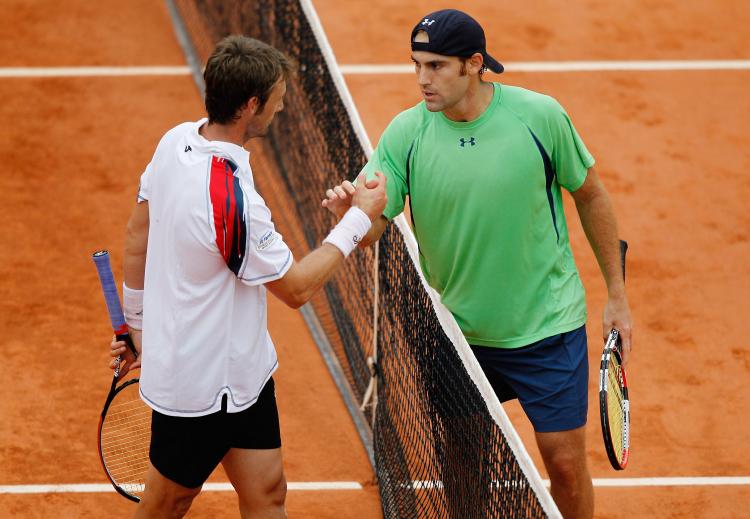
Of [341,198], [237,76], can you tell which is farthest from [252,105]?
[341,198]

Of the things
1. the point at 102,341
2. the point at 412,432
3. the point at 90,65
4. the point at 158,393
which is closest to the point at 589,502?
the point at 412,432

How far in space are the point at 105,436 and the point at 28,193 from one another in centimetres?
324

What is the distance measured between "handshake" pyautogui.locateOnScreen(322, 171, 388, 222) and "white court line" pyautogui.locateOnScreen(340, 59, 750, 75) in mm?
5462

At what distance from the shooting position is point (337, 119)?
629 cm

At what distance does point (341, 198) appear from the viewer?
4137 mm

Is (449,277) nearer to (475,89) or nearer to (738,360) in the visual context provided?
(475,89)

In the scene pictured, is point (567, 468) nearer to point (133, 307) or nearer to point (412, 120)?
point (412, 120)

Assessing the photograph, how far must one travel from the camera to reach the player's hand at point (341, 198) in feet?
13.5

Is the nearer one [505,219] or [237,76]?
[237,76]

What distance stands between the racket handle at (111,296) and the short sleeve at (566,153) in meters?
1.62

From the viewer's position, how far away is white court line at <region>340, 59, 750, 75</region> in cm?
954

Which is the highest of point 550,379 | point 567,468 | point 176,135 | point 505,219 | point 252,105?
point 252,105

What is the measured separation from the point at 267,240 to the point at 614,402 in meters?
1.49

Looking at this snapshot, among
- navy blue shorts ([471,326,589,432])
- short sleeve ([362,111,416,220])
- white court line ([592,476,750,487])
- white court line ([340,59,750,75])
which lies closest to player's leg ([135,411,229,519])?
short sleeve ([362,111,416,220])
